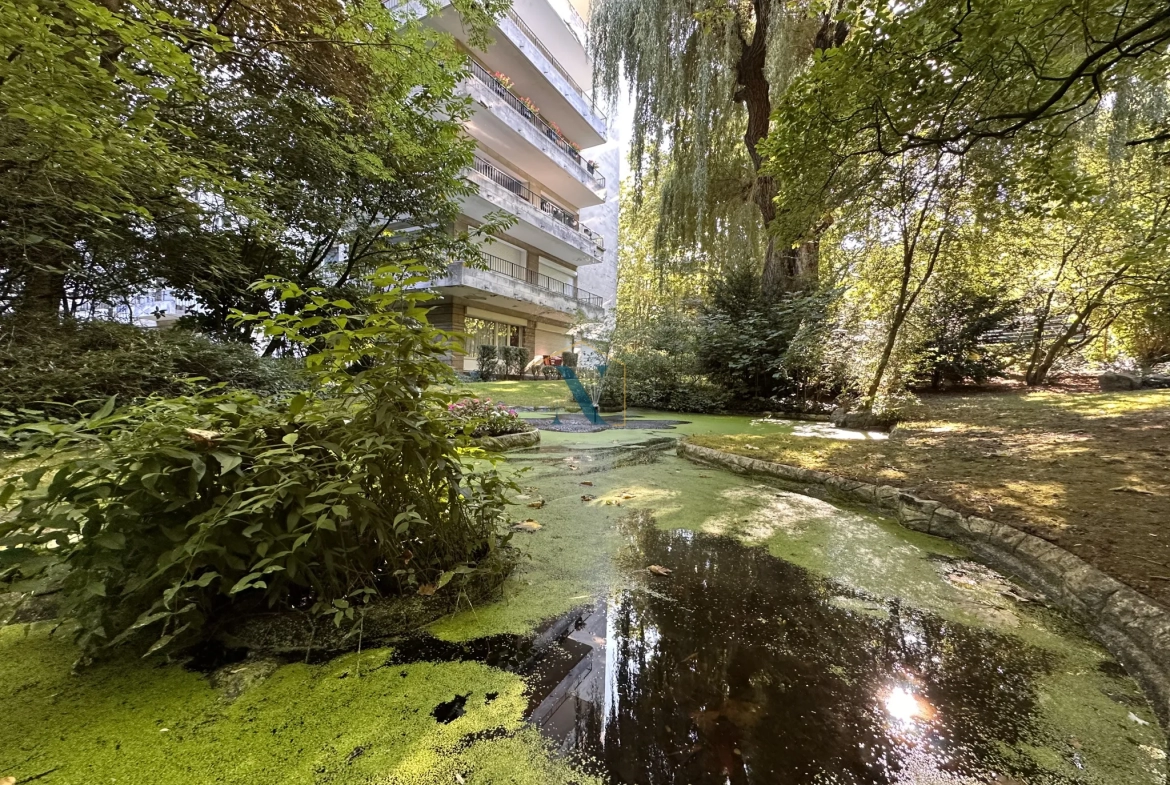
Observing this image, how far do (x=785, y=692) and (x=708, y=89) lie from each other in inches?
294

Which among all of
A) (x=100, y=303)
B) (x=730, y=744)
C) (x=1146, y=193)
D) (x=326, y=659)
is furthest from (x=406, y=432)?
(x=1146, y=193)

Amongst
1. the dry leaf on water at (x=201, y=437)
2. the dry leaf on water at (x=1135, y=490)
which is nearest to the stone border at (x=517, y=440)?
the dry leaf on water at (x=201, y=437)

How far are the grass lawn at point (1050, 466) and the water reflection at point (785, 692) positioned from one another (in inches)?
27.5

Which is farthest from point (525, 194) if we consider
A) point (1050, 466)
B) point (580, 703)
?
point (580, 703)

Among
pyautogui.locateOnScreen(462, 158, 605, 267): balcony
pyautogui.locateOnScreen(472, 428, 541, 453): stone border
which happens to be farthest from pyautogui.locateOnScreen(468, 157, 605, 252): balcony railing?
pyautogui.locateOnScreen(472, 428, 541, 453): stone border

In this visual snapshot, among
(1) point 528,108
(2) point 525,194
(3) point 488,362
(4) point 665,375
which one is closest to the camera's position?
(4) point 665,375

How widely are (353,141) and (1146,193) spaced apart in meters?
9.71

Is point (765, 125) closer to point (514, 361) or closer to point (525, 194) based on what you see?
point (514, 361)

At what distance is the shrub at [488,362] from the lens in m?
11.5

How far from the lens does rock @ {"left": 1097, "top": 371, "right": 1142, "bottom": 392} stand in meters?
6.43

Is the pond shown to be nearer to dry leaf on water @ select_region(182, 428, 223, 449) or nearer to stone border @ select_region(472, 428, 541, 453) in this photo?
dry leaf on water @ select_region(182, 428, 223, 449)

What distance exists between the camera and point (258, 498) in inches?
37.1

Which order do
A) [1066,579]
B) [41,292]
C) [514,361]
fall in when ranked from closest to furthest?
1. [1066,579]
2. [41,292]
3. [514,361]

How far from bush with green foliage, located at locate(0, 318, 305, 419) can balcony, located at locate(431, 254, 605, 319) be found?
18.9 ft
